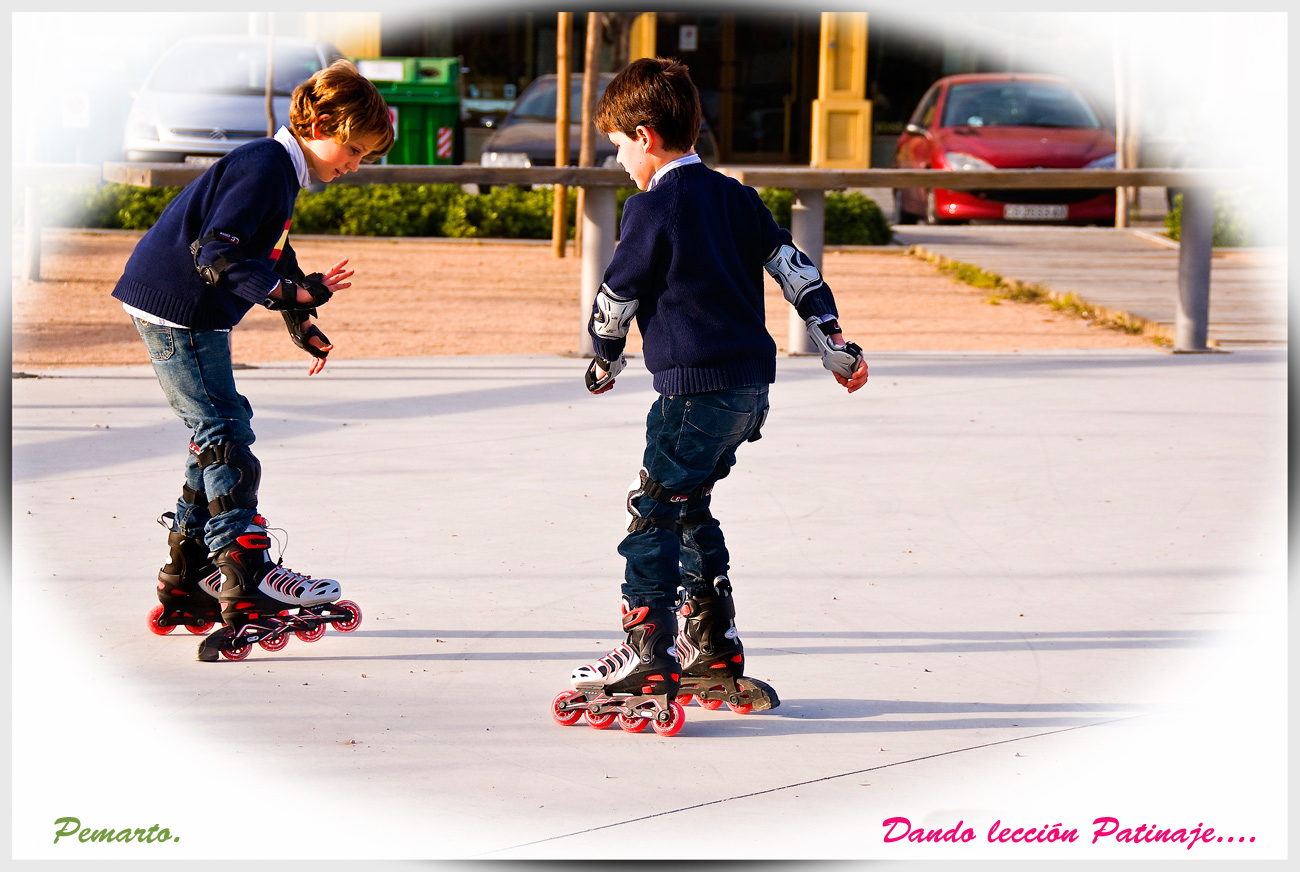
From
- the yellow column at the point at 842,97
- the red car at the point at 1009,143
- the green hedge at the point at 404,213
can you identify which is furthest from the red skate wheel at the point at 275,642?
the yellow column at the point at 842,97

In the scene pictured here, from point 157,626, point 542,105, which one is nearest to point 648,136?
point 157,626

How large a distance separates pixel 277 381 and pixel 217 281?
416 centimetres

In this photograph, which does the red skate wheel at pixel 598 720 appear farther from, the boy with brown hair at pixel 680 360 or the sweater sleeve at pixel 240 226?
the sweater sleeve at pixel 240 226

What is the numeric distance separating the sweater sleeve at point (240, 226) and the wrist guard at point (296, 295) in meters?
0.06

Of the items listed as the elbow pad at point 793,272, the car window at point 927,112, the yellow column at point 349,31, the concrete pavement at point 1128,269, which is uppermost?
the yellow column at point 349,31

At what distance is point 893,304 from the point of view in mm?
11414

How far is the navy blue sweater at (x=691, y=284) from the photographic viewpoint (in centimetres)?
313

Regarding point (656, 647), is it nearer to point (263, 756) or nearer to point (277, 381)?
point (263, 756)

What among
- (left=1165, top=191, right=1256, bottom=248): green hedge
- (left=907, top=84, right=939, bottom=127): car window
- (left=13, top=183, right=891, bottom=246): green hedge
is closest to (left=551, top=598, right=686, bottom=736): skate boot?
(left=13, top=183, right=891, bottom=246): green hedge

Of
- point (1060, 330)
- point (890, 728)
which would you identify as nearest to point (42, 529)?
point (890, 728)

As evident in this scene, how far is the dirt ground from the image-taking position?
30.2ft

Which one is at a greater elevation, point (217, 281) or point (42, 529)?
point (217, 281)

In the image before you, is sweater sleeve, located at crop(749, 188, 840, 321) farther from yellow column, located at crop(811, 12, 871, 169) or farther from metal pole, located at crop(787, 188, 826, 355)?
yellow column, located at crop(811, 12, 871, 169)

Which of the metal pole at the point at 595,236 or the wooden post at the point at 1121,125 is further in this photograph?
the wooden post at the point at 1121,125
